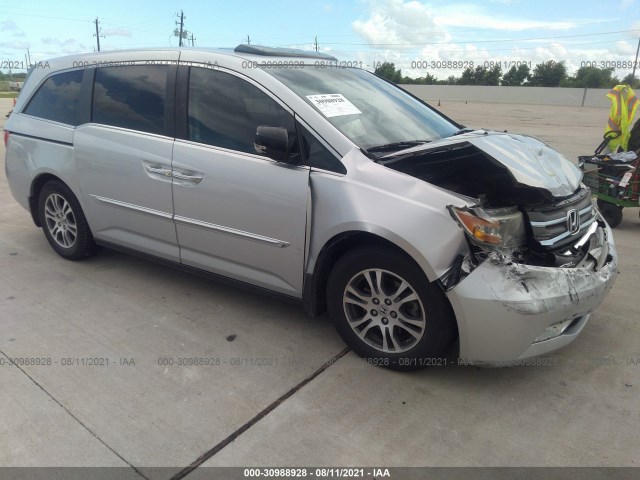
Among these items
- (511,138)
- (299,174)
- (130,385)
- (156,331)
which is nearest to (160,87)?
(299,174)

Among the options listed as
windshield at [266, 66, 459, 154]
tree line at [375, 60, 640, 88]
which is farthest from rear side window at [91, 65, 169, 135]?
tree line at [375, 60, 640, 88]

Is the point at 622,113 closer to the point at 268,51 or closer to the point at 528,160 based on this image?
the point at 528,160

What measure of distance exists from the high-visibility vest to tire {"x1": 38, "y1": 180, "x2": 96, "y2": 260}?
21.1 ft

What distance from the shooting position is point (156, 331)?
3361 mm

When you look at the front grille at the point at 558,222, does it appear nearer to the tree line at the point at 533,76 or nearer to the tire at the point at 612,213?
the tire at the point at 612,213

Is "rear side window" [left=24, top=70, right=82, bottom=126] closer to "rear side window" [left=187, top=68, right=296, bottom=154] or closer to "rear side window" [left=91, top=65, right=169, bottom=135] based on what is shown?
"rear side window" [left=91, top=65, right=169, bottom=135]

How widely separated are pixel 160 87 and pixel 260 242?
1424 mm

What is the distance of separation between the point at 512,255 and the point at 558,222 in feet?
1.52

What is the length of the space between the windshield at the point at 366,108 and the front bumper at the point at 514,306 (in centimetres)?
104

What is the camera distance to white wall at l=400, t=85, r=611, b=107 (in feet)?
146

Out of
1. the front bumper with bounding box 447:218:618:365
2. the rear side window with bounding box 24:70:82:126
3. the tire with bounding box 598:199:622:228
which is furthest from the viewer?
the tire with bounding box 598:199:622:228

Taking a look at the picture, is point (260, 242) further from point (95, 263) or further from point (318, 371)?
point (95, 263)

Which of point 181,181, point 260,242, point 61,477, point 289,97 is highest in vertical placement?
point 289,97

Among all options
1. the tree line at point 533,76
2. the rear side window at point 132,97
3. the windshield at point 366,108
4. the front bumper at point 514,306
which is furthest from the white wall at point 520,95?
the front bumper at point 514,306
